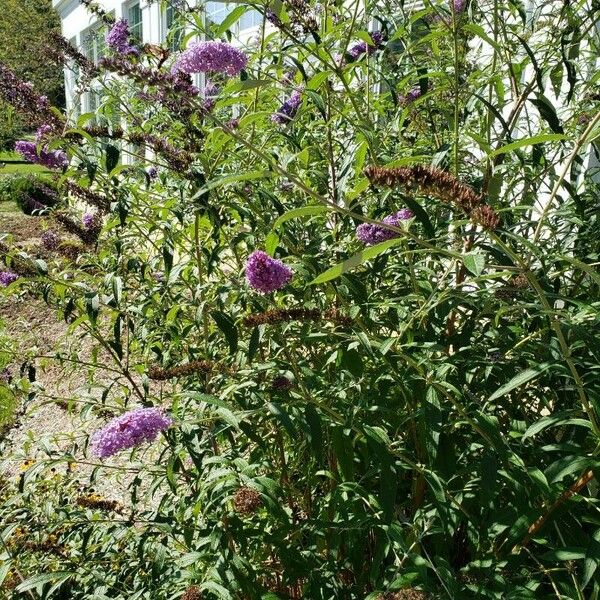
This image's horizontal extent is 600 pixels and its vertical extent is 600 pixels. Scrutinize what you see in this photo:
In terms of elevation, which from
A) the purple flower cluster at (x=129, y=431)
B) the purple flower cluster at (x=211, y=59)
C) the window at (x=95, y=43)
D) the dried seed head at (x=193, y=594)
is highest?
the window at (x=95, y=43)

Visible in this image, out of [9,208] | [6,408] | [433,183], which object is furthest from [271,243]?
[9,208]

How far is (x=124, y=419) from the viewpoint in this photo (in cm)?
145

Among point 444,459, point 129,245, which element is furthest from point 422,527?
point 129,245

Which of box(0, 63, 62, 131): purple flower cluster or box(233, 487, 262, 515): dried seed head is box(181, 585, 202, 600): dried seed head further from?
box(0, 63, 62, 131): purple flower cluster

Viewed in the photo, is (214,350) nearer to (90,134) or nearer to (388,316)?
(388,316)

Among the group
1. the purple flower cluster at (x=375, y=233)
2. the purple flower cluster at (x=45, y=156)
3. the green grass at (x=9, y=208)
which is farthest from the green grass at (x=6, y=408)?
the green grass at (x=9, y=208)

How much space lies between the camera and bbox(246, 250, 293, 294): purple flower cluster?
4.19 feet

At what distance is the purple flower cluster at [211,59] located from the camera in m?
1.62

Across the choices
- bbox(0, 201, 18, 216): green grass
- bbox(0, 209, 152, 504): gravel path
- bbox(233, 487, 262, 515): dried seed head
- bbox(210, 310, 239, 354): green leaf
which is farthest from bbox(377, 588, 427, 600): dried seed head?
bbox(0, 201, 18, 216): green grass

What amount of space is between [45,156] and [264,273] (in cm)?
102

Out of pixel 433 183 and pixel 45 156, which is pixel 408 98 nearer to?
pixel 45 156

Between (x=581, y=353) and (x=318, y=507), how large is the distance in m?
0.79

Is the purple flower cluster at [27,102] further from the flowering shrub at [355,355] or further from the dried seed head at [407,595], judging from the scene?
the dried seed head at [407,595]

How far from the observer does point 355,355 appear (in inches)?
58.9
